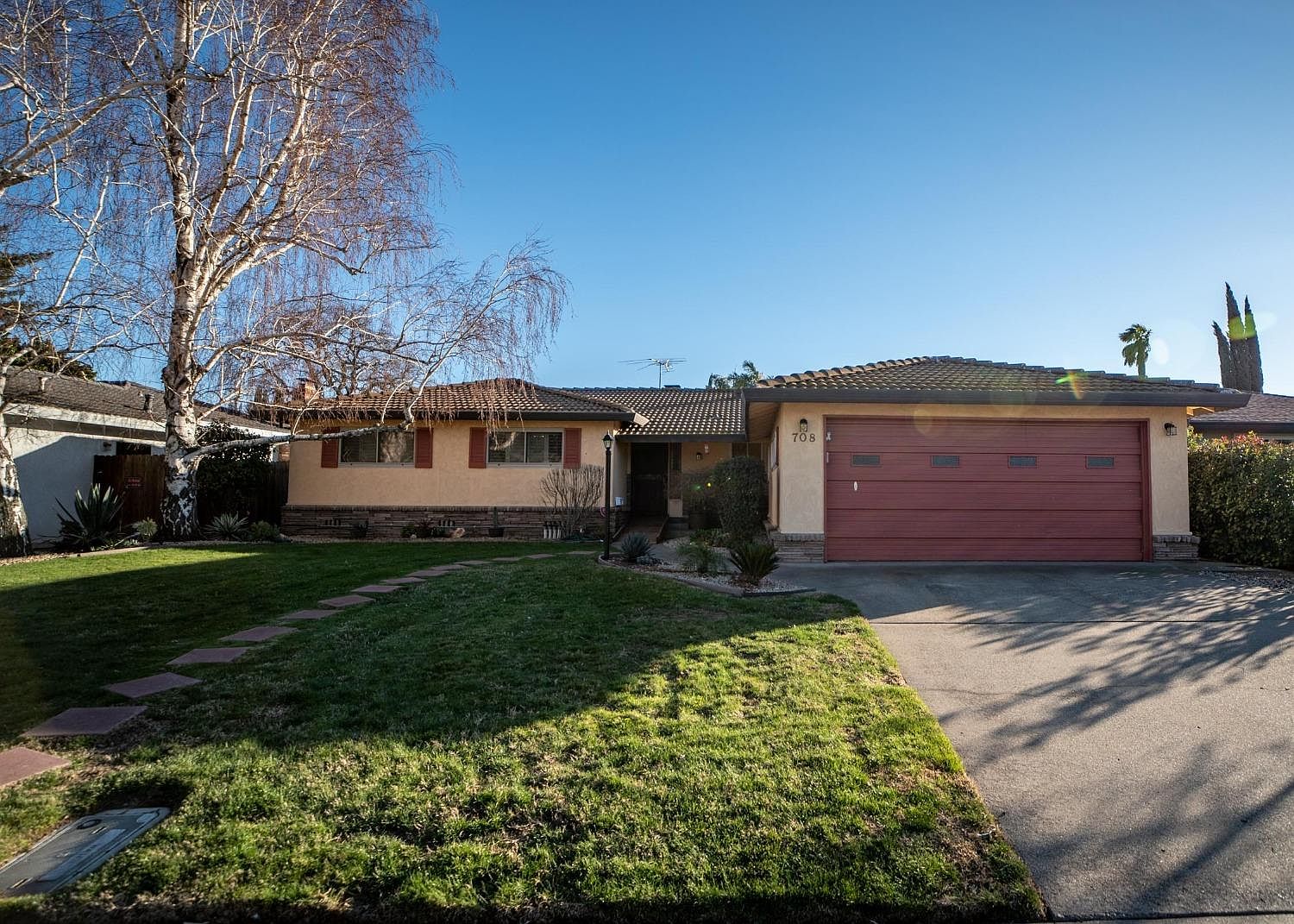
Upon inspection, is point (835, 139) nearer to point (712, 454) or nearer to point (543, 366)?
point (543, 366)

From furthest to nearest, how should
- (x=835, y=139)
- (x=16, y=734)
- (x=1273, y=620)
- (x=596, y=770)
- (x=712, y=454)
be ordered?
1. (x=712, y=454)
2. (x=835, y=139)
3. (x=1273, y=620)
4. (x=16, y=734)
5. (x=596, y=770)

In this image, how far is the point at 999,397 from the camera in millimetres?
9922

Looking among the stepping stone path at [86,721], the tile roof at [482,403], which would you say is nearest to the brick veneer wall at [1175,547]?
the tile roof at [482,403]

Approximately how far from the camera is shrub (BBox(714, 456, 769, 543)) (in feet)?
38.8

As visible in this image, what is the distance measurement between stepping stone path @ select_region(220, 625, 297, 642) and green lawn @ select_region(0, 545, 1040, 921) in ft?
1.63

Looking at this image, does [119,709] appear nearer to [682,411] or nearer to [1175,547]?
[1175,547]

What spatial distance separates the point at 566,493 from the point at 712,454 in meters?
6.02

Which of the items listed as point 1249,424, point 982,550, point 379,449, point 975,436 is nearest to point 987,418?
point 975,436

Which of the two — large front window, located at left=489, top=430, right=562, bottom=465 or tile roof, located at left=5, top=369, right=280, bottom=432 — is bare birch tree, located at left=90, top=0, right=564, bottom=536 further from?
large front window, located at left=489, top=430, right=562, bottom=465

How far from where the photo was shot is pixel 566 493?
50.8 ft

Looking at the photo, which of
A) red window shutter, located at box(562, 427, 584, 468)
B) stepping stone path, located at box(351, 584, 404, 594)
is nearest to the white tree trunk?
stepping stone path, located at box(351, 584, 404, 594)

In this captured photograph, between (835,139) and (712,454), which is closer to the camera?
(835,139)

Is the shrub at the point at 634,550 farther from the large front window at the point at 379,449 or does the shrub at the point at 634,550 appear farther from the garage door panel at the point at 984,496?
the large front window at the point at 379,449

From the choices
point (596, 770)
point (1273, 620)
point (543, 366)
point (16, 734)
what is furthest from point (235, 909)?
point (543, 366)
